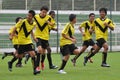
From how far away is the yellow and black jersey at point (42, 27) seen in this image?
48.1 ft

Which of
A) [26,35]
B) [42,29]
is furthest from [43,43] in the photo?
[26,35]

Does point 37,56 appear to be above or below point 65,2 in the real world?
below

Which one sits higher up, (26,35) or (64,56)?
(26,35)

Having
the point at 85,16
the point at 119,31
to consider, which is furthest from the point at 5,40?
the point at 119,31

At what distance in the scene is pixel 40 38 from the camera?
586 inches

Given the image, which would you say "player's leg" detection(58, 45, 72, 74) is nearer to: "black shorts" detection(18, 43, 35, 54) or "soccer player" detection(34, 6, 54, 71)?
"soccer player" detection(34, 6, 54, 71)

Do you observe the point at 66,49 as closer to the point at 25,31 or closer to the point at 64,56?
the point at 64,56

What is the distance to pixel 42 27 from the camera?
1479 cm

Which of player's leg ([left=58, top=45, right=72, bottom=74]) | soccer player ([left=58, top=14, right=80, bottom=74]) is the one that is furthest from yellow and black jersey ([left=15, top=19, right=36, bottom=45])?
player's leg ([left=58, top=45, right=72, bottom=74])

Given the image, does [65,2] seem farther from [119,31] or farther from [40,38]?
[40,38]

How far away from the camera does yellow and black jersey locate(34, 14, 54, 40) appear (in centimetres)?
1466

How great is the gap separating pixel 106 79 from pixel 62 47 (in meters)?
2.44

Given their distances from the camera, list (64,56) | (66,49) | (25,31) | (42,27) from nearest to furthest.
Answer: (25,31), (64,56), (66,49), (42,27)

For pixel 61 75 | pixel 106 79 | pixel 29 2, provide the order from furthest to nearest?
pixel 29 2
pixel 61 75
pixel 106 79
